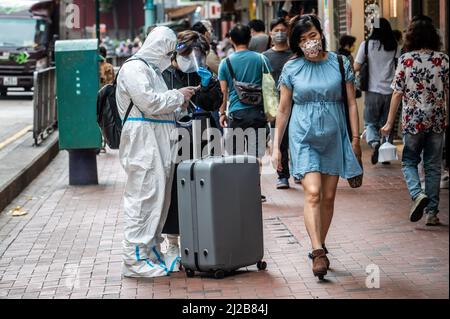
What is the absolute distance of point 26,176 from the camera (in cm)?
1360

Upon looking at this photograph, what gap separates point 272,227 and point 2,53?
70.9 ft

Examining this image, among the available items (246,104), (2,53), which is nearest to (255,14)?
(2,53)

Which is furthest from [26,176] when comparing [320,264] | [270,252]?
[320,264]

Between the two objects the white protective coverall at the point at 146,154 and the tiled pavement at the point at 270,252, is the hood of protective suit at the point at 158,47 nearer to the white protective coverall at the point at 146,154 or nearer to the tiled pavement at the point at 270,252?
Result: the white protective coverall at the point at 146,154

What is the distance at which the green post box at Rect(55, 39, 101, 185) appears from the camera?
42.8 ft

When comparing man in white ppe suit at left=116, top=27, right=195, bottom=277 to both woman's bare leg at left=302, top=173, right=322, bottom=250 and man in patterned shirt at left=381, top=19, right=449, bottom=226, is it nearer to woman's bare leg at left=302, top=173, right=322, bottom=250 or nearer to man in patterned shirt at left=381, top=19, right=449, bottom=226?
woman's bare leg at left=302, top=173, right=322, bottom=250

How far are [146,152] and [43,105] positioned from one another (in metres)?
10.2

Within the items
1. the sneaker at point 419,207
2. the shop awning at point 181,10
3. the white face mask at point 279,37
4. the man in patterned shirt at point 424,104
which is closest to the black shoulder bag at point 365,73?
the white face mask at point 279,37

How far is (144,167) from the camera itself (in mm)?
7742

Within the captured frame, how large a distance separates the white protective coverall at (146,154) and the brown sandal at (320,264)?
112 centimetres

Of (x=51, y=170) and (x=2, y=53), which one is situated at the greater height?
(x=2, y=53)

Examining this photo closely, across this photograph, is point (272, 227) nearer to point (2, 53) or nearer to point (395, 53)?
point (395, 53)

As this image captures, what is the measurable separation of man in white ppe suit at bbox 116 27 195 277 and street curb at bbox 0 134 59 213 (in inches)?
158
